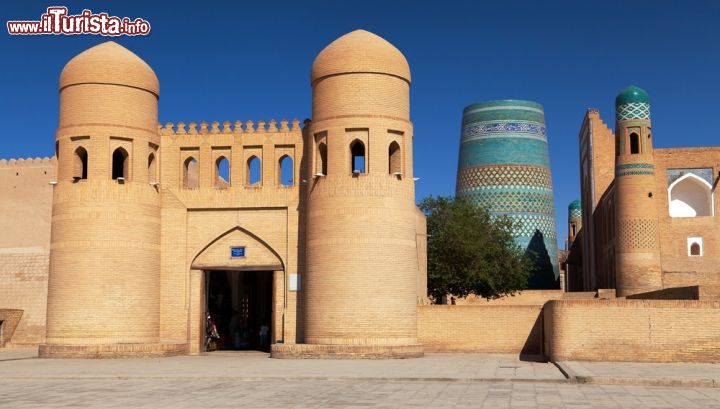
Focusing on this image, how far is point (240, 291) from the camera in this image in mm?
25703

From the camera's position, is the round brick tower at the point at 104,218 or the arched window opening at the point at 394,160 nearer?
the round brick tower at the point at 104,218

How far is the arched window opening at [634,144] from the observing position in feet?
106

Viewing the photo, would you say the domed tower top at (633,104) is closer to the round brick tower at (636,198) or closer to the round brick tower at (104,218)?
the round brick tower at (636,198)

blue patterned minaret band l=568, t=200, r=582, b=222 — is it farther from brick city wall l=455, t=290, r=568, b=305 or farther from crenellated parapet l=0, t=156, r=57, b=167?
crenellated parapet l=0, t=156, r=57, b=167

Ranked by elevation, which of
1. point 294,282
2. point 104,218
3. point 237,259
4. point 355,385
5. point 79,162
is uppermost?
point 79,162

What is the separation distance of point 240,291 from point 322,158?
6767 millimetres

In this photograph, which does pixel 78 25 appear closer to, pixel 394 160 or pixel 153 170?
pixel 153 170

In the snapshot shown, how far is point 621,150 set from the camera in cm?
3259

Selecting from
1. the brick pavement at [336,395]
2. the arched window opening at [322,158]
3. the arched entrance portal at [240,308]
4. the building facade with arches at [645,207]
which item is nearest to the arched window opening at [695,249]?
the building facade with arches at [645,207]

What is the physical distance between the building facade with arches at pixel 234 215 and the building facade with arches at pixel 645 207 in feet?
43.3

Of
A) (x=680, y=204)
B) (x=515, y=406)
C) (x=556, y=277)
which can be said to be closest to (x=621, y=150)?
(x=680, y=204)

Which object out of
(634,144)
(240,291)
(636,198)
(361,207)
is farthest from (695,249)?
(361,207)

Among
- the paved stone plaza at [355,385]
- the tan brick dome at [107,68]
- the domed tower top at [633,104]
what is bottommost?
the paved stone plaza at [355,385]

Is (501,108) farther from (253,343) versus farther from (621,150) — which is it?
(253,343)
